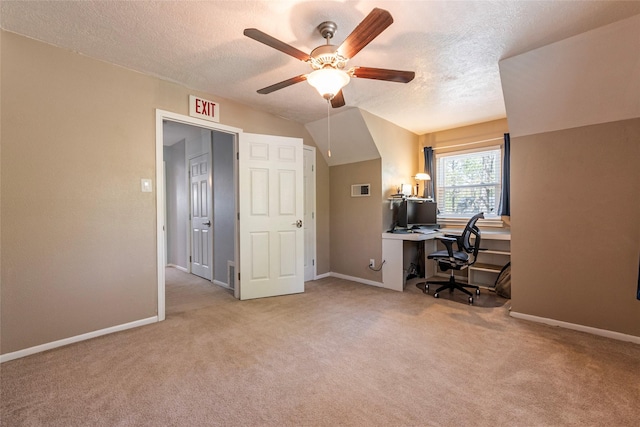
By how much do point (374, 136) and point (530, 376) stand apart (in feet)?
9.96

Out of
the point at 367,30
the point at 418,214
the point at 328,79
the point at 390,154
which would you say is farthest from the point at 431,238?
the point at 367,30

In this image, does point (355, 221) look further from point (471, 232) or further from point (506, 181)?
point (506, 181)

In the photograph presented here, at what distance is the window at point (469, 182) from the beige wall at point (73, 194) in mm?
4082

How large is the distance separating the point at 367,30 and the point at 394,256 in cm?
297

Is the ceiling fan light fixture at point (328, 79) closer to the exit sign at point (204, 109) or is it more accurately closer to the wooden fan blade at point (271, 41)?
the wooden fan blade at point (271, 41)

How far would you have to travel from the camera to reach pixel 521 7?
1.79 metres

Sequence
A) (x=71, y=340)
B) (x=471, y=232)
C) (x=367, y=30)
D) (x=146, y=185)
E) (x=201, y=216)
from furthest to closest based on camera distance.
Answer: (x=201, y=216) → (x=471, y=232) → (x=146, y=185) → (x=71, y=340) → (x=367, y=30)

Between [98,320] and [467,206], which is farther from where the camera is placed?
[467,206]

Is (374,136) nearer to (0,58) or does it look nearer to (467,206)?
(467,206)

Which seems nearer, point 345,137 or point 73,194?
point 73,194

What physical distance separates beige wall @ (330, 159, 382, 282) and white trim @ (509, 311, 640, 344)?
1.74 metres

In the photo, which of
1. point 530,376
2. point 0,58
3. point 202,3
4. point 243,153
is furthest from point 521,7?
point 0,58

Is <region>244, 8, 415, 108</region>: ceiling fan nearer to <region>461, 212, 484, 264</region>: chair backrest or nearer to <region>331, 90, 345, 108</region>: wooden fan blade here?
<region>331, 90, 345, 108</region>: wooden fan blade

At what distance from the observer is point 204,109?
10.2ft
